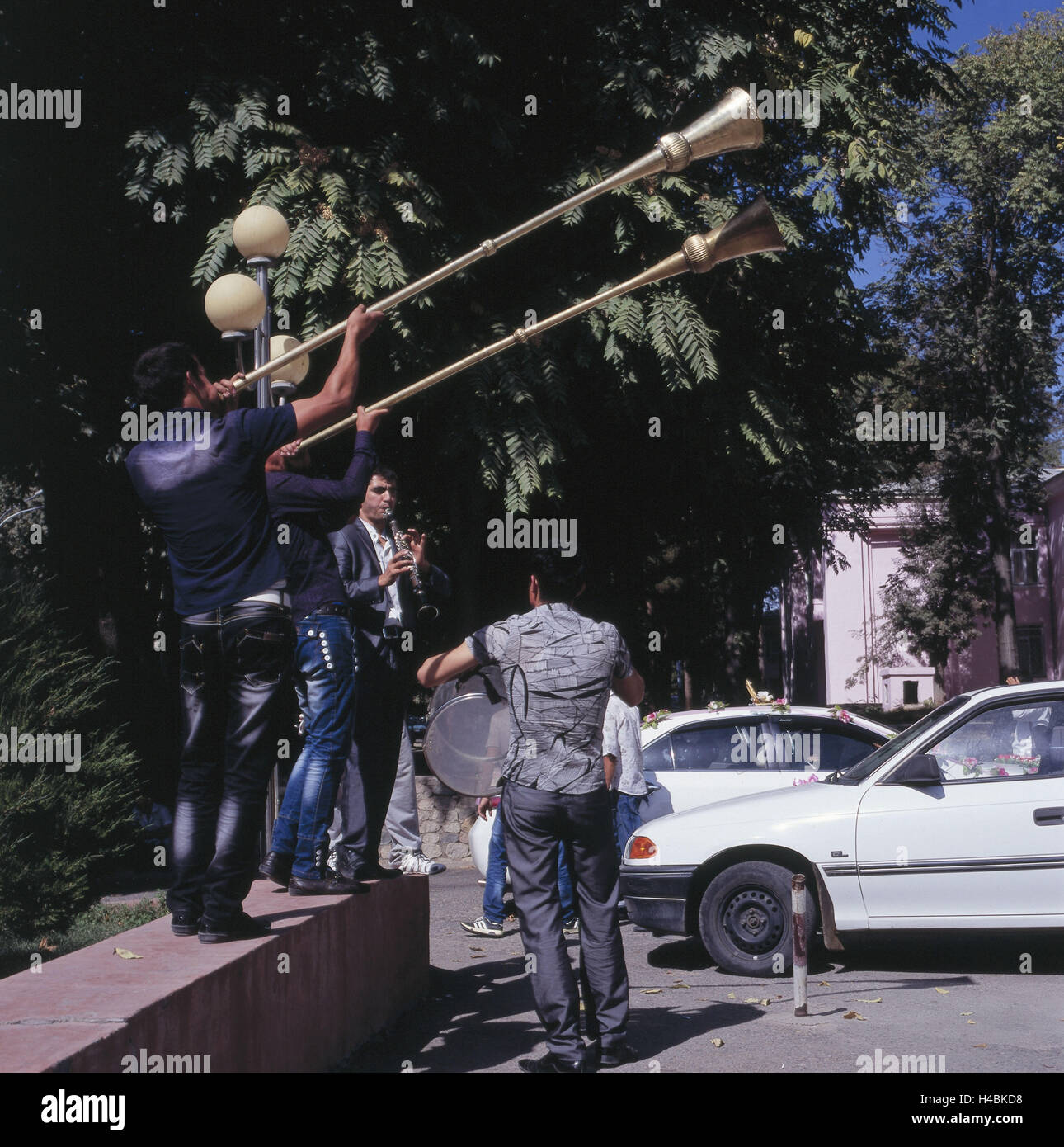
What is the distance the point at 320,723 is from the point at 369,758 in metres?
0.84

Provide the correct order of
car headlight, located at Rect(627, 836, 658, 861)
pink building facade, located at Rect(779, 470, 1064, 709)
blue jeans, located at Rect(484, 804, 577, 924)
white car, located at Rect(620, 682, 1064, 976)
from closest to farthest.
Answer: white car, located at Rect(620, 682, 1064, 976)
car headlight, located at Rect(627, 836, 658, 861)
blue jeans, located at Rect(484, 804, 577, 924)
pink building facade, located at Rect(779, 470, 1064, 709)

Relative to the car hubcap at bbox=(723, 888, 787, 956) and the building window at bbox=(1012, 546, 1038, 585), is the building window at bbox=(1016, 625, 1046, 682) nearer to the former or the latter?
the building window at bbox=(1012, 546, 1038, 585)

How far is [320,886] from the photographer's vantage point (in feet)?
20.8

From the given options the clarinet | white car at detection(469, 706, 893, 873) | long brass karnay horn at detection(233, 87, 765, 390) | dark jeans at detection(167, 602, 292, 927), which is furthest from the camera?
white car at detection(469, 706, 893, 873)

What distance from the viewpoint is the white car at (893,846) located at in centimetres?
845

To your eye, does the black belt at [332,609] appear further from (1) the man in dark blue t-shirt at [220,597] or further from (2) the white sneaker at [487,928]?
(2) the white sneaker at [487,928]

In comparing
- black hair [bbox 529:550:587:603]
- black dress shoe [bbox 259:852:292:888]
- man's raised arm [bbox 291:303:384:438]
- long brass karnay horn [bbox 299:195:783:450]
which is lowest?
black dress shoe [bbox 259:852:292:888]

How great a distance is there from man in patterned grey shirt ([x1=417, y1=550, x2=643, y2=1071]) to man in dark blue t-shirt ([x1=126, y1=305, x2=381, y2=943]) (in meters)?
1.06

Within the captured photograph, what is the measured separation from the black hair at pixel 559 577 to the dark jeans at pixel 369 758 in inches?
45.2

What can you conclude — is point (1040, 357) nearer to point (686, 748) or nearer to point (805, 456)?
point (805, 456)

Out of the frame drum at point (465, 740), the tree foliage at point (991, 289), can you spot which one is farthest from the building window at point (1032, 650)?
the frame drum at point (465, 740)

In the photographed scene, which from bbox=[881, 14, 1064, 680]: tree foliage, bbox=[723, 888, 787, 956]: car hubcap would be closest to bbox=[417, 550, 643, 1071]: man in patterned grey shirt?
bbox=[723, 888, 787, 956]: car hubcap

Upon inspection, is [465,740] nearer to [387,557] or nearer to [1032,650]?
[387,557]

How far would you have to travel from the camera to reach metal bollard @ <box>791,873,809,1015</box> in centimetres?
727
